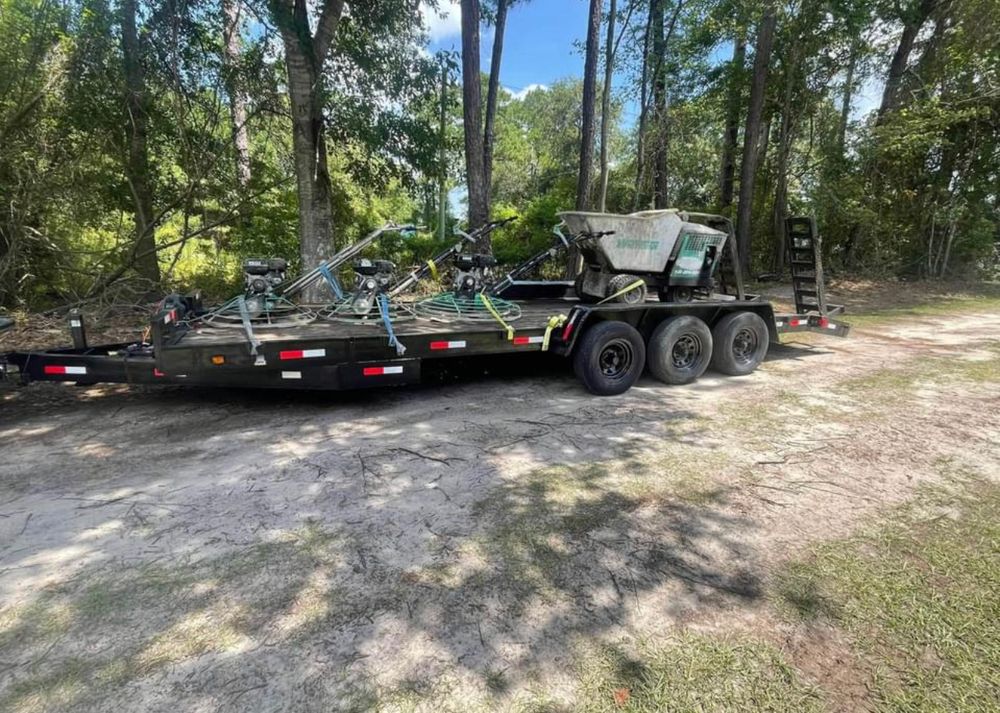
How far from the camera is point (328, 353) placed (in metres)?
4.45

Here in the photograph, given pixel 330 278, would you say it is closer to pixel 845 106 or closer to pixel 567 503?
pixel 567 503

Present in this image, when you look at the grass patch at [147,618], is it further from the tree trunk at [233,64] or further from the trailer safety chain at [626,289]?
the tree trunk at [233,64]

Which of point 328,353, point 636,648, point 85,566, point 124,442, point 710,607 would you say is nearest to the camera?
point 636,648

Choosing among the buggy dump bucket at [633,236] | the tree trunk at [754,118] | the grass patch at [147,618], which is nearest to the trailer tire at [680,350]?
the buggy dump bucket at [633,236]

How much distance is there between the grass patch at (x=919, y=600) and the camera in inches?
78.7

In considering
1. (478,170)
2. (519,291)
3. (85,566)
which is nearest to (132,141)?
(478,170)

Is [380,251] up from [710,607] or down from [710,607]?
up

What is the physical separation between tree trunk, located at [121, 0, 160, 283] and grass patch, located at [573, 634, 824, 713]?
966cm

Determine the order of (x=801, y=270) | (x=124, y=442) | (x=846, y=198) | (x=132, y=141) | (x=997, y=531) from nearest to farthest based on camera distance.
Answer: (x=997, y=531), (x=124, y=442), (x=801, y=270), (x=132, y=141), (x=846, y=198)

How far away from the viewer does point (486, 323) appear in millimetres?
5352

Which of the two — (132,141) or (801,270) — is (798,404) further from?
(132,141)

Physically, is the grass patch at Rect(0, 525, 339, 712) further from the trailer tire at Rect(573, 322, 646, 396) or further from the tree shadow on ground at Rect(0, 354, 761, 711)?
the trailer tire at Rect(573, 322, 646, 396)

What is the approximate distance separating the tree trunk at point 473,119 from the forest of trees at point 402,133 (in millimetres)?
44

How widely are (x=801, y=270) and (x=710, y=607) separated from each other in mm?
6365
